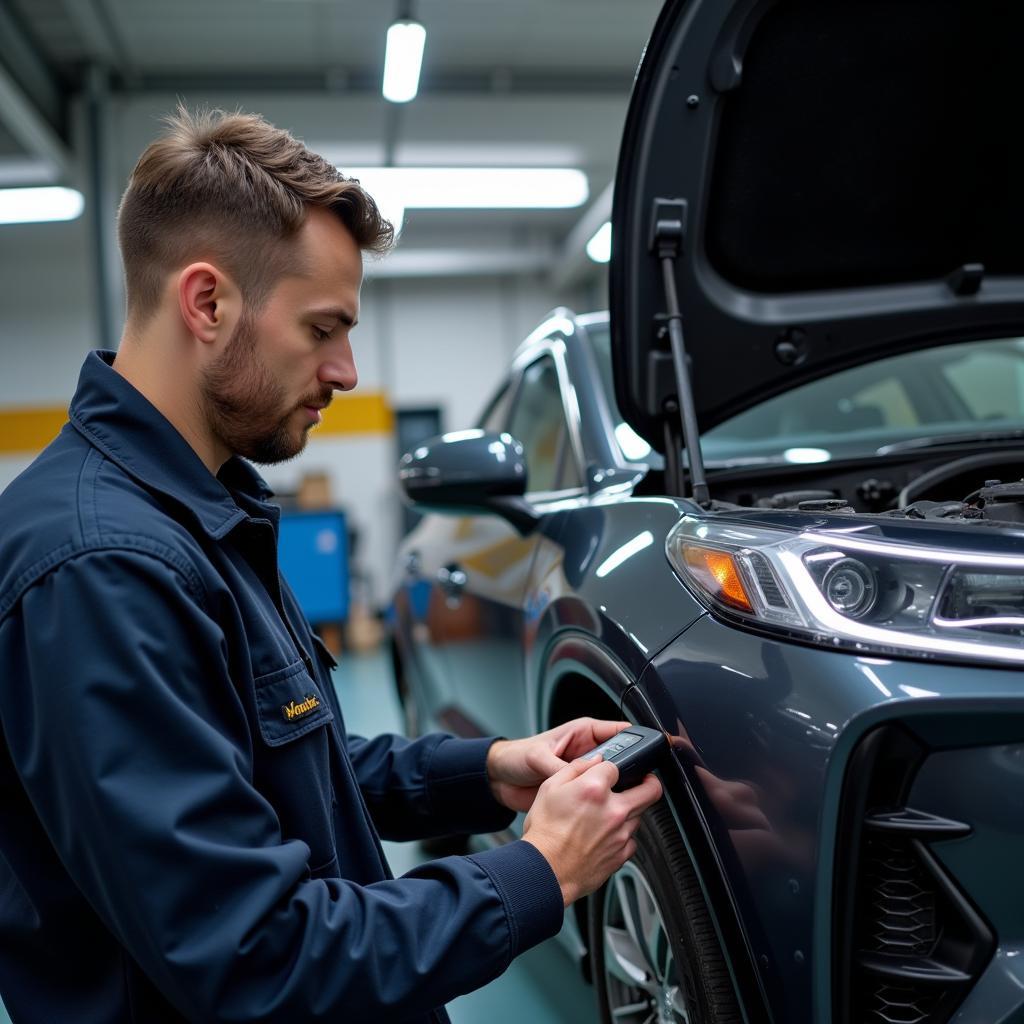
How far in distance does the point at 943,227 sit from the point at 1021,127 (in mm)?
213

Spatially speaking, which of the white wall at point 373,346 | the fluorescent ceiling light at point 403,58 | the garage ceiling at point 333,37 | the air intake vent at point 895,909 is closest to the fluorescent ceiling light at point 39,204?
the garage ceiling at point 333,37

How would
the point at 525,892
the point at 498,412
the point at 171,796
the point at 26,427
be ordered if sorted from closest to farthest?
the point at 171,796 → the point at 525,892 → the point at 498,412 → the point at 26,427

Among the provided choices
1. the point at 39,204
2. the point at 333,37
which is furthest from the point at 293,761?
the point at 39,204

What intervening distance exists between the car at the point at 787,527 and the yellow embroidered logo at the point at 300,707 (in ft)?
1.34

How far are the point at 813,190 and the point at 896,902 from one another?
128 cm

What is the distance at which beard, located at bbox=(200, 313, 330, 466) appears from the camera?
38.8 inches

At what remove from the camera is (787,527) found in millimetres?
1085

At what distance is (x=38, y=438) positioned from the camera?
9.80 metres

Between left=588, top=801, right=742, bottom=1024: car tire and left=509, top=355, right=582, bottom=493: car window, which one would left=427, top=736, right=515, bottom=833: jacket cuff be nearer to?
left=588, top=801, right=742, bottom=1024: car tire

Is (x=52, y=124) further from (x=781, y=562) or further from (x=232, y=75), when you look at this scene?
(x=781, y=562)

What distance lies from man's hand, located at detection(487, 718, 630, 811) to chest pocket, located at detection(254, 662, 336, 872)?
31 cm

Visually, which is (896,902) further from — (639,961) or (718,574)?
(639,961)

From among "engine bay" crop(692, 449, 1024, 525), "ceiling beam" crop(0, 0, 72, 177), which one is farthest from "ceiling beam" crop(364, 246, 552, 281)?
"engine bay" crop(692, 449, 1024, 525)

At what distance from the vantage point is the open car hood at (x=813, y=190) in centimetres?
158
